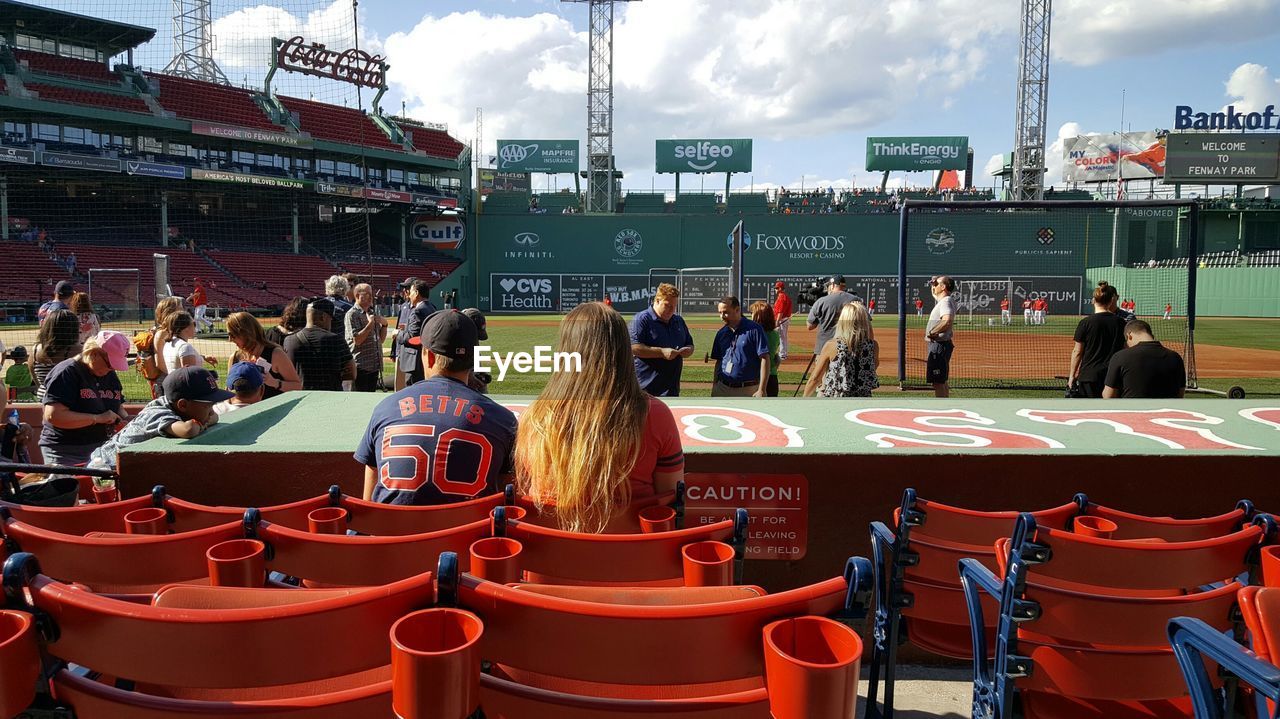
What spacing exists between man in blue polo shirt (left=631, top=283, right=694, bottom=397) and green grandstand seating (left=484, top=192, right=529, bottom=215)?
3878 centimetres

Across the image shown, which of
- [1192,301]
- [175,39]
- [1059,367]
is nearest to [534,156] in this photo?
[175,39]

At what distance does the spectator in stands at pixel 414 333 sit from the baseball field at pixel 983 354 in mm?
1507

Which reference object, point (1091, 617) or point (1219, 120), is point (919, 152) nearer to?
point (1219, 120)

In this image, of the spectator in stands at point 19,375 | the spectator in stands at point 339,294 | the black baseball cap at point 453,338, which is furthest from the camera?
the spectator in stands at point 339,294

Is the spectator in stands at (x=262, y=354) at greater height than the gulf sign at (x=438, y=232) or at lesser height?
lesser

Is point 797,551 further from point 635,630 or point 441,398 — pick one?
point 635,630

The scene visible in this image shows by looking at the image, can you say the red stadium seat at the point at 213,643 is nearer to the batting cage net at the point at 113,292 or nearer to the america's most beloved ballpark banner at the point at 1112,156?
the batting cage net at the point at 113,292

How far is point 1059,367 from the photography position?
1578cm

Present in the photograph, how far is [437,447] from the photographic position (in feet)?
8.99

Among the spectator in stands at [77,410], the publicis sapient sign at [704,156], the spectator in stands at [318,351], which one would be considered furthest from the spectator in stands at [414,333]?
the publicis sapient sign at [704,156]

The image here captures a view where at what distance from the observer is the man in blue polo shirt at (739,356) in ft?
24.2

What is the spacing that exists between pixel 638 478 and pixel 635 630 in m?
1.32

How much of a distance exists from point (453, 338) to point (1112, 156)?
57122mm

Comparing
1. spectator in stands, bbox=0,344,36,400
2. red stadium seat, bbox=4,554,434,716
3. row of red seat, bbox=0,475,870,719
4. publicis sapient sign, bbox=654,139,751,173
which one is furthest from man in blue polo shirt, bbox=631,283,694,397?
publicis sapient sign, bbox=654,139,751,173
